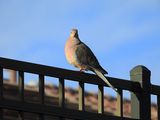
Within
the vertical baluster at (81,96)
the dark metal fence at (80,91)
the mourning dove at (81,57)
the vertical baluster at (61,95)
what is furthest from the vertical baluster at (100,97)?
the mourning dove at (81,57)

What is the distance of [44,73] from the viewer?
6055 mm

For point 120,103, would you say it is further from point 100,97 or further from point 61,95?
point 61,95

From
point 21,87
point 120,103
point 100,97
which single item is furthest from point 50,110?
point 120,103

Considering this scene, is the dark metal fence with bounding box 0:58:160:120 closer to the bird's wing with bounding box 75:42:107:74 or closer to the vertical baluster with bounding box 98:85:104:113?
the vertical baluster with bounding box 98:85:104:113

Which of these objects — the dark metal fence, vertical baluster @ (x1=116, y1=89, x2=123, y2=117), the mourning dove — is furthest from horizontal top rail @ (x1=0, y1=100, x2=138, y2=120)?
the mourning dove

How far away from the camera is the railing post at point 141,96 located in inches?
271

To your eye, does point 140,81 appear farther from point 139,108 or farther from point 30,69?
point 30,69

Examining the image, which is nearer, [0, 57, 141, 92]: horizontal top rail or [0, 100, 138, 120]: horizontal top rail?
[0, 100, 138, 120]: horizontal top rail

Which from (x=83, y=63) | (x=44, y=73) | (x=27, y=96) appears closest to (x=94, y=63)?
(x=83, y=63)

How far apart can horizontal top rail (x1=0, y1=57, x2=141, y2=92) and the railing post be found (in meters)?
0.06

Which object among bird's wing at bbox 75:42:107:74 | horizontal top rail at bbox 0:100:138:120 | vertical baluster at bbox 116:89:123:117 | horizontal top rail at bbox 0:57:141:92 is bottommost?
horizontal top rail at bbox 0:100:138:120

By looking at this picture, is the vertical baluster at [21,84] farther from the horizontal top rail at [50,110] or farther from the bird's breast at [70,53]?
the bird's breast at [70,53]

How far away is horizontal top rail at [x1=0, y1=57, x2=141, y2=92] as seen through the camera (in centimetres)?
587

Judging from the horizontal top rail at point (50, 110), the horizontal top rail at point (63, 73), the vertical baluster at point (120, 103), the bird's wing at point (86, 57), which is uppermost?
the bird's wing at point (86, 57)
